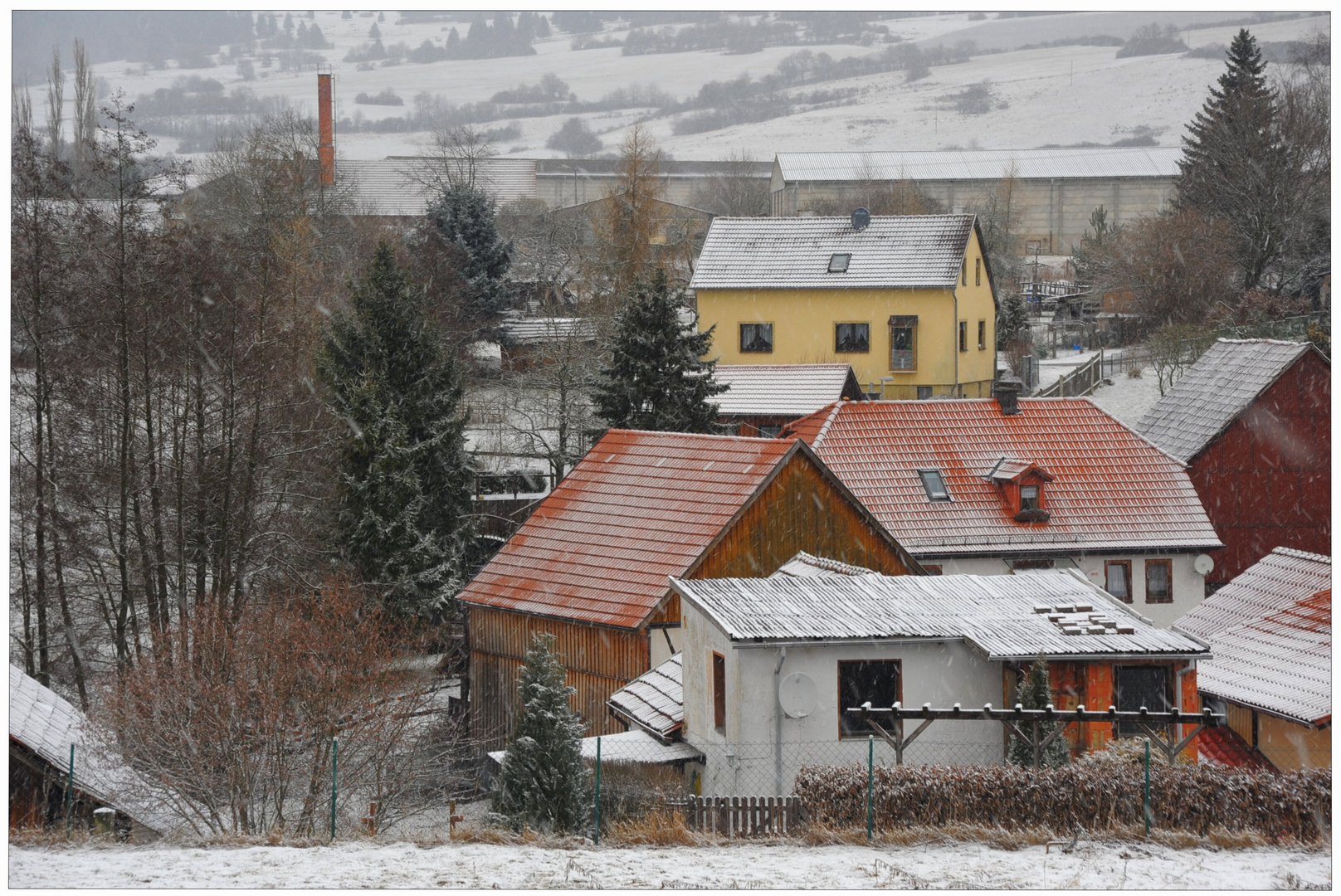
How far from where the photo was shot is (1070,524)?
91.0 ft

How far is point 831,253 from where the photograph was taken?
45875mm

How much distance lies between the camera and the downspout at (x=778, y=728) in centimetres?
1495

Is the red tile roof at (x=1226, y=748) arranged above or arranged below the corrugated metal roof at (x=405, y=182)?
below

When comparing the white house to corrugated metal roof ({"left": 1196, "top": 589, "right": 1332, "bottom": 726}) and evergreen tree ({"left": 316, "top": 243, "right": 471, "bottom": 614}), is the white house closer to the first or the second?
corrugated metal roof ({"left": 1196, "top": 589, "right": 1332, "bottom": 726})

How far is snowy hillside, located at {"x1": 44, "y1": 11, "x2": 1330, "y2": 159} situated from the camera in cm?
12725

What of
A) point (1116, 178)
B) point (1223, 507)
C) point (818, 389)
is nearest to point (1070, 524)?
point (1223, 507)

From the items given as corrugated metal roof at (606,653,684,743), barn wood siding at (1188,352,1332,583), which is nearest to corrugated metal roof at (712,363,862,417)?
barn wood siding at (1188,352,1332,583)

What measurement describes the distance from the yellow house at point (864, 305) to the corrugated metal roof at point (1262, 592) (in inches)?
841

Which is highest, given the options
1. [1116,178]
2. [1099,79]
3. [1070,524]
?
[1099,79]

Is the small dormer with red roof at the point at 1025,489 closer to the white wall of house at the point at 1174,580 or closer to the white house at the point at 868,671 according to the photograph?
the white wall of house at the point at 1174,580

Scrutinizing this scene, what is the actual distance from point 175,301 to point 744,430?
15.2m

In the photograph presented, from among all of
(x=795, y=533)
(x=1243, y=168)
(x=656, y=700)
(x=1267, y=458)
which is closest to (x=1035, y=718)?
(x=656, y=700)

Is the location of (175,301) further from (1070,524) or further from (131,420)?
(1070,524)

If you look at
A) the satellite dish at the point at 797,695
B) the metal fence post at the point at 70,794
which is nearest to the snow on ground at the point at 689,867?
the metal fence post at the point at 70,794
